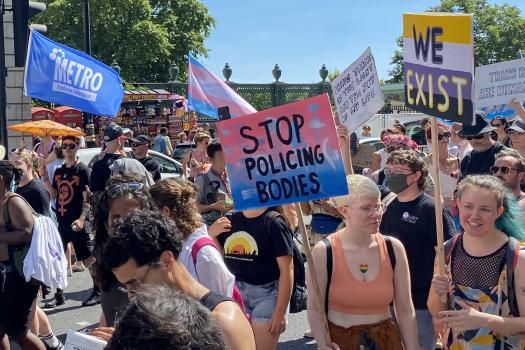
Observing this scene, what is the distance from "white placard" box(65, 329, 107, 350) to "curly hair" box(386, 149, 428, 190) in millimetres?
3098

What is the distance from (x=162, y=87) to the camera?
33.9m

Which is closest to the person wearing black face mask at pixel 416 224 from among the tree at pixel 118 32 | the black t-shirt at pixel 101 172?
the black t-shirt at pixel 101 172

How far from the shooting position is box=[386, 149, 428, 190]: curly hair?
4.82 meters

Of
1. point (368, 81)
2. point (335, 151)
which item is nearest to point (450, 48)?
point (335, 151)

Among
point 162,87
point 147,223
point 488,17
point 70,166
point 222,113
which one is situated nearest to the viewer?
point 147,223

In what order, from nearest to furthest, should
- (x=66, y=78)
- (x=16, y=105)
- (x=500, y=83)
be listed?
(x=66, y=78), (x=500, y=83), (x=16, y=105)

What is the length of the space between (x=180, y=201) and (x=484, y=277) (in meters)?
1.49

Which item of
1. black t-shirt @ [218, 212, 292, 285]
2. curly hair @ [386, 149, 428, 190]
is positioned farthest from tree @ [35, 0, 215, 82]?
black t-shirt @ [218, 212, 292, 285]

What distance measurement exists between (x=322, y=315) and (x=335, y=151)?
807 mm

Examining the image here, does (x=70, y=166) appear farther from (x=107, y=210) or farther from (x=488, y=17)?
(x=488, y=17)

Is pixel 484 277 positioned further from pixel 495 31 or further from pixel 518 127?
pixel 495 31

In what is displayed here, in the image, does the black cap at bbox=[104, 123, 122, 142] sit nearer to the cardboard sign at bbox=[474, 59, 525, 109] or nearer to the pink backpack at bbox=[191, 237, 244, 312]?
the cardboard sign at bbox=[474, 59, 525, 109]

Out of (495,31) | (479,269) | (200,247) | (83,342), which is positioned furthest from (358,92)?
(495,31)

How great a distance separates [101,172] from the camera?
26.5ft
